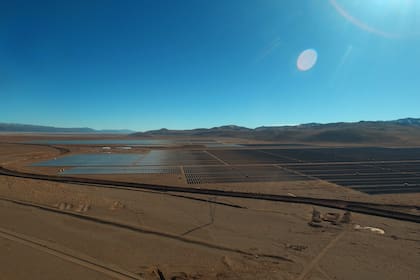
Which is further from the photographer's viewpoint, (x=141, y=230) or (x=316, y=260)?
(x=141, y=230)

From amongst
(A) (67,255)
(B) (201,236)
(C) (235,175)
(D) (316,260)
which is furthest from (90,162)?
(D) (316,260)

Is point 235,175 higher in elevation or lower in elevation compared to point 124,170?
higher

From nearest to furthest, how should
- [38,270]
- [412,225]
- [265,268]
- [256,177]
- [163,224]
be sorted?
[38,270] → [265,268] → [163,224] → [412,225] → [256,177]

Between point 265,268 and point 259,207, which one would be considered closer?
point 265,268

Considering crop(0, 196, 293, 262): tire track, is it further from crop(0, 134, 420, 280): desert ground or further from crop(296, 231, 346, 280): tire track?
crop(296, 231, 346, 280): tire track

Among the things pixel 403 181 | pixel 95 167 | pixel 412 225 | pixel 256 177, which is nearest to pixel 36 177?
pixel 95 167

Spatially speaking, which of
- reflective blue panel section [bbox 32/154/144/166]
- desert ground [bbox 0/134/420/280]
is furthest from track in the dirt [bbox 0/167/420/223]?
reflective blue panel section [bbox 32/154/144/166]

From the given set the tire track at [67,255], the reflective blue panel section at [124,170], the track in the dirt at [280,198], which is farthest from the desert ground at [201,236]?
the reflective blue panel section at [124,170]

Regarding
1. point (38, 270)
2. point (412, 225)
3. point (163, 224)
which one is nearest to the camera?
point (38, 270)

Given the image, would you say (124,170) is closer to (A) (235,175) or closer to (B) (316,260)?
(A) (235,175)

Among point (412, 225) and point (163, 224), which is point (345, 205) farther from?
point (163, 224)

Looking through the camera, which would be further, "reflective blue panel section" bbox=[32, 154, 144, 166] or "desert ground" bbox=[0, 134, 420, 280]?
"reflective blue panel section" bbox=[32, 154, 144, 166]
